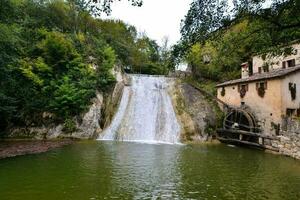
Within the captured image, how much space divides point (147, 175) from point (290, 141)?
38.7ft

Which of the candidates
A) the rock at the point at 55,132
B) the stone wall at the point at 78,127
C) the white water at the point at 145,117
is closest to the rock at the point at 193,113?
the white water at the point at 145,117

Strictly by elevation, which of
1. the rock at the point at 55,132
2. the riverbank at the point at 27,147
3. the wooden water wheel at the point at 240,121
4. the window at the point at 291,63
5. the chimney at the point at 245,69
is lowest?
the riverbank at the point at 27,147

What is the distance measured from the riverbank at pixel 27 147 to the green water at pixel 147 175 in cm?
129

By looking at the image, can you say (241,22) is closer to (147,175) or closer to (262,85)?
(147,175)

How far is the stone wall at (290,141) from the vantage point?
22.5 meters

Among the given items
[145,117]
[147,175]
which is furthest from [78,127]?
[147,175]

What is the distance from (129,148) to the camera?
25578 millimetres

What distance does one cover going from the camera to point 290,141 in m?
23.5

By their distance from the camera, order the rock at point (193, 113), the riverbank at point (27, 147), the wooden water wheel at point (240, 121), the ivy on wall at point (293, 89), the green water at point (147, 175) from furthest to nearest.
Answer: the rock at point (193, 113) → the wooden water wheel at point (240, 121) → the ivy on wall at point (293, 89) → the riverbank at point (27, 147) → the green water at point (147, 175)

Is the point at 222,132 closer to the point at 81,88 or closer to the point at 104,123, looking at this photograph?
the point at 104,123

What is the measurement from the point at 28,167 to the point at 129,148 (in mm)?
9052

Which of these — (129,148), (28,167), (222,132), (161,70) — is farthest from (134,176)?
(161,70)

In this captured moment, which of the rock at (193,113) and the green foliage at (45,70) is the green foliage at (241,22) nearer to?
the green foliage at (45,70)

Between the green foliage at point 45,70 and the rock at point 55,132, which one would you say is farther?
the rock at point 55,132
